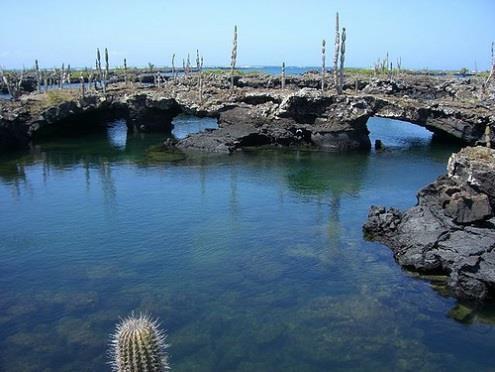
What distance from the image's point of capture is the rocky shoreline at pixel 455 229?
75.9 ft

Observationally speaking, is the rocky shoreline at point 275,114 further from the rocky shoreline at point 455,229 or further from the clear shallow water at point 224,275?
the rocky shoreline at point 455,229

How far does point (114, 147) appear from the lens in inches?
2426

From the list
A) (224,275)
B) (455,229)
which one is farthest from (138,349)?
(455,229)

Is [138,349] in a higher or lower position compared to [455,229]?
higher

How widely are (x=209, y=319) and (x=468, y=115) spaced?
135ft

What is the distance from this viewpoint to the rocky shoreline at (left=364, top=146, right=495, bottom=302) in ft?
75.9

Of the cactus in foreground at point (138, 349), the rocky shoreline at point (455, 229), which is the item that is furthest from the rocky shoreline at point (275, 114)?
the cactus in foreground at point (138, 349)

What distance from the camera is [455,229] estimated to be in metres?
27.1

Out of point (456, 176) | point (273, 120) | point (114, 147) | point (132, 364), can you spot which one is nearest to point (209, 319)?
point (132, 364)

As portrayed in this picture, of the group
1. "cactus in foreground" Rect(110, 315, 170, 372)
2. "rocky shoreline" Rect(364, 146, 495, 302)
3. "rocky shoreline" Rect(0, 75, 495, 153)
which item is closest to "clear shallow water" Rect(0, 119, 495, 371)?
"rocky shoreline" Rect(364, 146, 495, 302)

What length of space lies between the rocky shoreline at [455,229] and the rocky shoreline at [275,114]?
23.4 meters

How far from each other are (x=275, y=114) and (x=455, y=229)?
33346 millimetres

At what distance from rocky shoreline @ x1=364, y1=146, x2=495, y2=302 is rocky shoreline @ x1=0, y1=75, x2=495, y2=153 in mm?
23412

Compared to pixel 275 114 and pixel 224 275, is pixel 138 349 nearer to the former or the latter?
pixel 224 275
